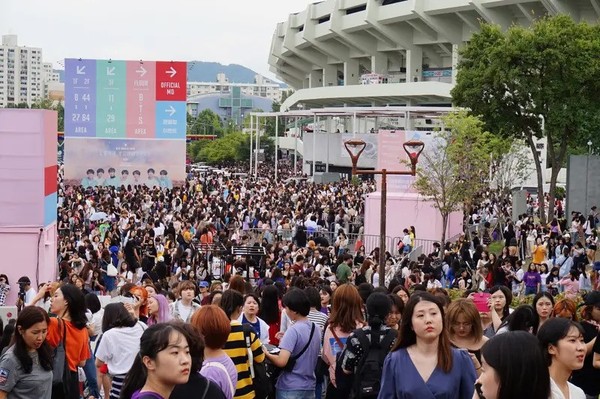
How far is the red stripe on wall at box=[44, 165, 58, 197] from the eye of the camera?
20719mm

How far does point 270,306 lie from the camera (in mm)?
9141

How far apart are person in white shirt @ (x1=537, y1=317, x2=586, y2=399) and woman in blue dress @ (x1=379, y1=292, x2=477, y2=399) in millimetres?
440

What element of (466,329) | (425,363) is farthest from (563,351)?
(466,329)

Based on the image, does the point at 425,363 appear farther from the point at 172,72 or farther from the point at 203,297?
the point at 172,72

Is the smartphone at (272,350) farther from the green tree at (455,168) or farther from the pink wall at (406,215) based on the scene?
the pink wall at (406,215)

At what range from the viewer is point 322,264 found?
67.9 ft

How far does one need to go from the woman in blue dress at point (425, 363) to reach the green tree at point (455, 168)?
20873 millimetres

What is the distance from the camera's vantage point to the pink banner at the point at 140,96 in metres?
43.4

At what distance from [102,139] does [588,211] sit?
65.7ft

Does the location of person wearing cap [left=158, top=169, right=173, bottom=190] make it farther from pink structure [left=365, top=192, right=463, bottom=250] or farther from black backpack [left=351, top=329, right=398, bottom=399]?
black backpack [left=351, top=329, right=398, bottom=399]

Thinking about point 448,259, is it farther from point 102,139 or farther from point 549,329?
point 102,139

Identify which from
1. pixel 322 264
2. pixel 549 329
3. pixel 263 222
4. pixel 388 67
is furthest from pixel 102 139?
pixel 549 329

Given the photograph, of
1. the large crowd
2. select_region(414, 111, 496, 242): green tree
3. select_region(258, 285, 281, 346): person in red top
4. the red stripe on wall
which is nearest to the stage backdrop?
select_region(414, 111, 496, 242): green tree

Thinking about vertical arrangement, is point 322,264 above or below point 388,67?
below
